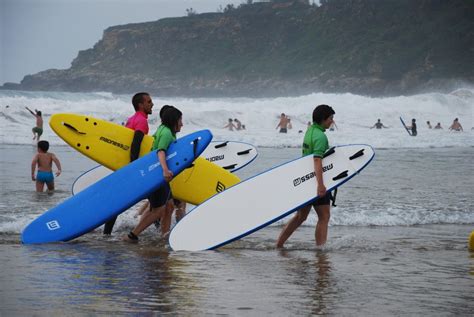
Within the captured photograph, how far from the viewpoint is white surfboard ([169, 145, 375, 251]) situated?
291 inches

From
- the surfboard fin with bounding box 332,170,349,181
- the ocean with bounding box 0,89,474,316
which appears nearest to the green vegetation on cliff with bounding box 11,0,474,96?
the ocean with bounding box 0,89,474,316

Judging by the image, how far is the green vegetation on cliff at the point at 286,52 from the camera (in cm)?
8375

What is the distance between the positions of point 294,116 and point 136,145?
35460mm

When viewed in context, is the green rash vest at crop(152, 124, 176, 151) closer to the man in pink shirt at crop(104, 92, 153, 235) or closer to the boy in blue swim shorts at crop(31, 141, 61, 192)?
the man in pink shirt at crop(104, 92, 153, 235)

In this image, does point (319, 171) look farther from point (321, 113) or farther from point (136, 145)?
point (136, 145)

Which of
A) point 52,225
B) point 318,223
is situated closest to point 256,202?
point 318,223

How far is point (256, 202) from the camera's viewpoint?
7.55m

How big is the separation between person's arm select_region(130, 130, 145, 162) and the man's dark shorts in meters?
0.60

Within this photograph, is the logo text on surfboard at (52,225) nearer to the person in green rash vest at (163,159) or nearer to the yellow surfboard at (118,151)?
the person in green rash vest at (163,159)

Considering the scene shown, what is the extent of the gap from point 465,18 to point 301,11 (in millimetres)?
38294

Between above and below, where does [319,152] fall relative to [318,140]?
below

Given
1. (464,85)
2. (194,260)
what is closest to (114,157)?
(194,260)

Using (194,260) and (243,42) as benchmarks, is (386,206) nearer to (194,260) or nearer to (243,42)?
(194,260)

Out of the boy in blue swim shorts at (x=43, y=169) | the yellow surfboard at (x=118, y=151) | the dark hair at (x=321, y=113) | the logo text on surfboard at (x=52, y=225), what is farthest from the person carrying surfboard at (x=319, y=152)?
the boy in blue swim shorts at (x=43, y=169)
